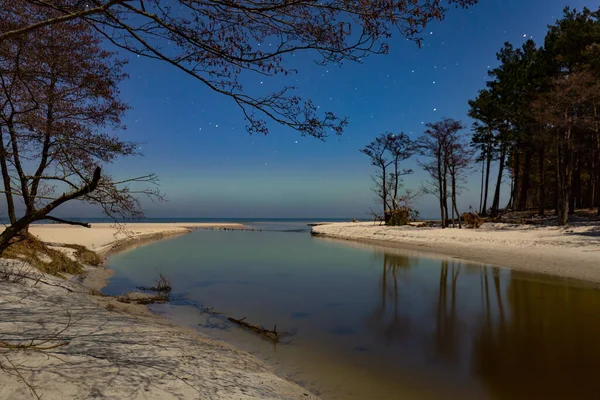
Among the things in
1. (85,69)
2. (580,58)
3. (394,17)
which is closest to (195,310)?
(85,69)

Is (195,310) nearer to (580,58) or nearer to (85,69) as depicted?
(85,69)

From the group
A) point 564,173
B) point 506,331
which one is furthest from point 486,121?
point 506,331

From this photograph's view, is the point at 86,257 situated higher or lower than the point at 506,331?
higher

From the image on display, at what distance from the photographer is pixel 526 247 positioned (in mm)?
16906

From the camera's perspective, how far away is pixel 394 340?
6.29 m

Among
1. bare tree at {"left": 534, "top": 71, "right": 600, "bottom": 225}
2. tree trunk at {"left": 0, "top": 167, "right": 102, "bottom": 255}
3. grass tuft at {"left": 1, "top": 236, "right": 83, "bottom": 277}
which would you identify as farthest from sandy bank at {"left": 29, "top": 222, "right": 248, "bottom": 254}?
bare tree at {"left": 534, "top": 71, "right": 600, "bottom": 225}

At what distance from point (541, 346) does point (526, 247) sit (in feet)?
44.4

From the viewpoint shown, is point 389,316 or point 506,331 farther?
point 389,316

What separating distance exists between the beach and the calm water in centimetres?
98

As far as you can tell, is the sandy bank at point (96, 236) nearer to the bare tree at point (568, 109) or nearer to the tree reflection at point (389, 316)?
the tree reflection at point (389, 316)

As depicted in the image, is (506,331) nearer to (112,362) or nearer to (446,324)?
(446,324)

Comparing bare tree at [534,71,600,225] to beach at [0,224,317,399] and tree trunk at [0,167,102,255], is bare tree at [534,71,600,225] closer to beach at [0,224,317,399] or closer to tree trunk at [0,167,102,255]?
beach at [0,224,317,399]

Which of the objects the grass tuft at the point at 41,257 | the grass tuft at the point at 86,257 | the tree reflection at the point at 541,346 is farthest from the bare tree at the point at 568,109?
the grass tuft at the point at 86,257

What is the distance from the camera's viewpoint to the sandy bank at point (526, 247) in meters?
13.1
